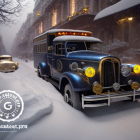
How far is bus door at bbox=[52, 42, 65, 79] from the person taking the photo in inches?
195

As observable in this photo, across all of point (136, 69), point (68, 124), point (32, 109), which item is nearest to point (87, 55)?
point (136, 69)

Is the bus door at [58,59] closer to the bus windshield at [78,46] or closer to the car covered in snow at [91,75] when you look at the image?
the car covered in snow at [91,75]

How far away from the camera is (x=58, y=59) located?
17.2 ft

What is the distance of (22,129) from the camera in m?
2.28

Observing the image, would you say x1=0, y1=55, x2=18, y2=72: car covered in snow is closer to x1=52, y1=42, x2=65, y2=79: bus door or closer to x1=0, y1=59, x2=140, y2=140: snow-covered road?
x1=52, y1=42, x2=65, y2=79: bus door

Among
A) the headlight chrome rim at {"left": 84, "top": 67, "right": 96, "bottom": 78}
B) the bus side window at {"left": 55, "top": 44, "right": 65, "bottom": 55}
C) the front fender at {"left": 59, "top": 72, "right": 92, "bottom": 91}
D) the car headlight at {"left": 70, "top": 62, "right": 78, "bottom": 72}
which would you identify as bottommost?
the front fender at {"left": 59, "top": 72, "right": 92, "bottom": 91}

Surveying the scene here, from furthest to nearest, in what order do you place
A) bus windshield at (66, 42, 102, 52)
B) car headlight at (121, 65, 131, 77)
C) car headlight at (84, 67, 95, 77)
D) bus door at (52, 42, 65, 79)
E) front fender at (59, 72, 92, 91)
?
bus door at (52, 42, 65, 79) → bus windshield at (66, 42, 102, 52) → car headlight at (121, 65, 131, 77) → car headlight at (84, 67, 95, 77) → front fender at (59, 72, 92, 91)

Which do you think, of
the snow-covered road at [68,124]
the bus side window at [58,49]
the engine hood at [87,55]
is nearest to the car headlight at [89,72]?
the engine hood at [87,55]

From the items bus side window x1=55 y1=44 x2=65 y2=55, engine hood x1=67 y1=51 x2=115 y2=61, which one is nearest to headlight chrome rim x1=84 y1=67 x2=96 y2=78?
engine hood x1=67 y1=51 x2=115 y2=61

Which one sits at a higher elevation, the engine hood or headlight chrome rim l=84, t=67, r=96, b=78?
the engine hood

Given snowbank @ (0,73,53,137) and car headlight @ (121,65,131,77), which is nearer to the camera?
snowbank @ (0,73,53,137)

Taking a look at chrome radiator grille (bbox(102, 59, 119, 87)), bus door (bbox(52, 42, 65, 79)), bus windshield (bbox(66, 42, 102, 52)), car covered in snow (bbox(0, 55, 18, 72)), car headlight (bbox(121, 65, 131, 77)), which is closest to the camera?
chrome radiator grille (bbox(102, 59, 119, 87))

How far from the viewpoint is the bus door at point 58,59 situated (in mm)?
4957

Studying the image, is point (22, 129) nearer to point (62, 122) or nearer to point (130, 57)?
point (62, 122)
